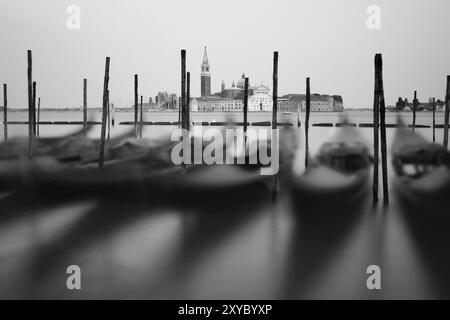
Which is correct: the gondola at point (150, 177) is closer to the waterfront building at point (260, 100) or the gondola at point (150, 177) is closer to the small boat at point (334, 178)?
the small boat at point (334, 178)

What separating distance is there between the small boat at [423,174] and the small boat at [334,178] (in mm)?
908

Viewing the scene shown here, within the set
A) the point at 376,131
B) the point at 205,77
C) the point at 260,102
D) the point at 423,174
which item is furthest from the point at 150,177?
the point at 205,77

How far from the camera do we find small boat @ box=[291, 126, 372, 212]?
33.8 feet

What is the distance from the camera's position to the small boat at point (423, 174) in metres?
10.2

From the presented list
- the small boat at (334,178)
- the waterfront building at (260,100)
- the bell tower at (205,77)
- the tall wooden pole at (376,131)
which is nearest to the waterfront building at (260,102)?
the waterfront building at (260,100)

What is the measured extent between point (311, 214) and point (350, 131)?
1159 centimetres

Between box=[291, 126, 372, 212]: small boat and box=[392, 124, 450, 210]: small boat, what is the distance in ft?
2.98

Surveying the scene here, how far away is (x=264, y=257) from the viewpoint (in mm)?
6805

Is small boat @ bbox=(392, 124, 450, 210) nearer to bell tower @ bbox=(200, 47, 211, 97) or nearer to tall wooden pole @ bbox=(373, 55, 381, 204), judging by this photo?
tall wooden pole @ bbox=(373, 55, 381, 204)

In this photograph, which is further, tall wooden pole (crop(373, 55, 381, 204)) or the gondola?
the gondola

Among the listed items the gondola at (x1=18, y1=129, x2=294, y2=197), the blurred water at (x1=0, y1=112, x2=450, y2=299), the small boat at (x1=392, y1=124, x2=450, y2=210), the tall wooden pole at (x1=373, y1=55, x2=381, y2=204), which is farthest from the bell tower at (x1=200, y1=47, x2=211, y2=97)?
the blurred water at (x1=0, y1=112, x2=450, y2=299)

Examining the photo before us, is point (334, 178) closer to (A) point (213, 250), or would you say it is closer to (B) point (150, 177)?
(B) point (150, 177)
